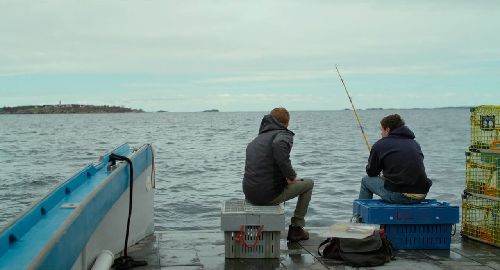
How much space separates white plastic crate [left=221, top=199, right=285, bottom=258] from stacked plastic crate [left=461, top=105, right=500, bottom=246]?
244 centimetres

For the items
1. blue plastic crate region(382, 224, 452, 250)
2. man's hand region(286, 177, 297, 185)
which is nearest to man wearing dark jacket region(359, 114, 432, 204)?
blue plastic crate region(382, 224, 452, 250)

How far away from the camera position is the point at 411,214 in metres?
6.48

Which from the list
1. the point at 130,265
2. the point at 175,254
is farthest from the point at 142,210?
the point at 130,265

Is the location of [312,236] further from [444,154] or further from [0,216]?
[444,154]

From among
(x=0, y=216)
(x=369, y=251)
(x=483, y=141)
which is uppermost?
(x=483, y=141)

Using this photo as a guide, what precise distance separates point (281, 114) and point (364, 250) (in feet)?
5.57

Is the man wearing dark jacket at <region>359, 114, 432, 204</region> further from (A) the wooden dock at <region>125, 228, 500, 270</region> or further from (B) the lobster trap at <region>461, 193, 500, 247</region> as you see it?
(B) the lobster trap at <region>461, 193, 500, 247</region>

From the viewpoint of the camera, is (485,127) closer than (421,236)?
No

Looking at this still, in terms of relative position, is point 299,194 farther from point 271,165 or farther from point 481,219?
point 481,219

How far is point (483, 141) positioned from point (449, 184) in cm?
1149

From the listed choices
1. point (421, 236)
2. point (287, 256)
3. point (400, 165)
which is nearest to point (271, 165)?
point (287, 256)

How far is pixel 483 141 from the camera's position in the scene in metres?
6.98

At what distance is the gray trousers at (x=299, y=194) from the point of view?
663 cm

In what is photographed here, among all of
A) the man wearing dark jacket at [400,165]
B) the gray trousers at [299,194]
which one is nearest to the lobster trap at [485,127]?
the man wearing dark jacket at [400,165]
